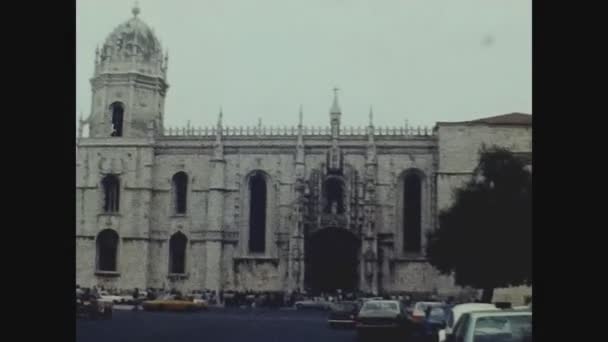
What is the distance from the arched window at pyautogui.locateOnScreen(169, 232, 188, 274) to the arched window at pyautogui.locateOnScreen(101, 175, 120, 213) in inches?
145

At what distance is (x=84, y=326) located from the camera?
25891 mm

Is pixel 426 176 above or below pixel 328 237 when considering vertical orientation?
above

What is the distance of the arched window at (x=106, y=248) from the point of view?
46.6m

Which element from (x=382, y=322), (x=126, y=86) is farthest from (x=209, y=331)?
(x=126, y=86)

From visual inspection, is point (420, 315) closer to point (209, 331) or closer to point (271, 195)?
point (209, 331)

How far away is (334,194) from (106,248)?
12505 mm

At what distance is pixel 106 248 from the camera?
4681cm

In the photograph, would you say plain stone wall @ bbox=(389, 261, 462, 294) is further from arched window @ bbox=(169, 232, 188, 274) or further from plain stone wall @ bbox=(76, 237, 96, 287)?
plain stone wall @ bbox=(76, 237, 96, 287)

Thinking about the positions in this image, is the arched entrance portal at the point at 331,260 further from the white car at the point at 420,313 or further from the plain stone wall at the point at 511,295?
the white car at the point at 420,313

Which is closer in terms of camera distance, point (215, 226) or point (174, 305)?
point (174, 305)
